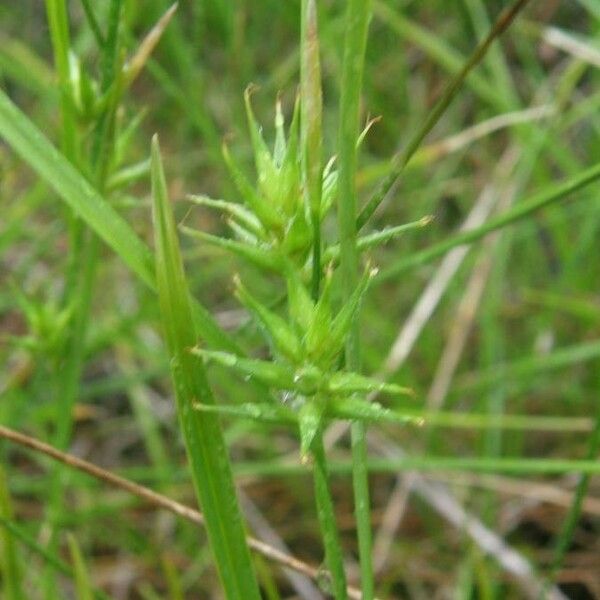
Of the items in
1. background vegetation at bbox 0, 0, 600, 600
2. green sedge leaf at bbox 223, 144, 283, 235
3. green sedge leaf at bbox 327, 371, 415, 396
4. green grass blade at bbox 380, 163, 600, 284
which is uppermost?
green sedge leaf at bbox 223, 144, 283, 235

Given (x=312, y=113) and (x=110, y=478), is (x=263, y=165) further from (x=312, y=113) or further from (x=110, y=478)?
(x=110, y=478)

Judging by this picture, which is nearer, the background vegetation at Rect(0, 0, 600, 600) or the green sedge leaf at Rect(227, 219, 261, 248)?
the green sedge leaf at Rect(227, 219, 261, 248)

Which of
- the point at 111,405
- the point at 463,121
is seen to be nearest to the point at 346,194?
the point at 111,405

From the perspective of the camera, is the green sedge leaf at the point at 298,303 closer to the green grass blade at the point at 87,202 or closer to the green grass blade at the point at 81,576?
the green grass blade at the point at 87,202

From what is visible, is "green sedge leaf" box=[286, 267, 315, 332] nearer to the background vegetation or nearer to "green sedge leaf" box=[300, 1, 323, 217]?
"green sedge leaf" box=[300, 1, 323, 217]

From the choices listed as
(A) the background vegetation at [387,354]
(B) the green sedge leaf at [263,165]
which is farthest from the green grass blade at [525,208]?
(B) the green sedge leaf at [263,165]

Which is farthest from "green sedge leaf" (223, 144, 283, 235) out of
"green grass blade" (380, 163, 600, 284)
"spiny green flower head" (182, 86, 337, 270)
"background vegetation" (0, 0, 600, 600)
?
"background vegetation" (0, 0, 600, 600)
